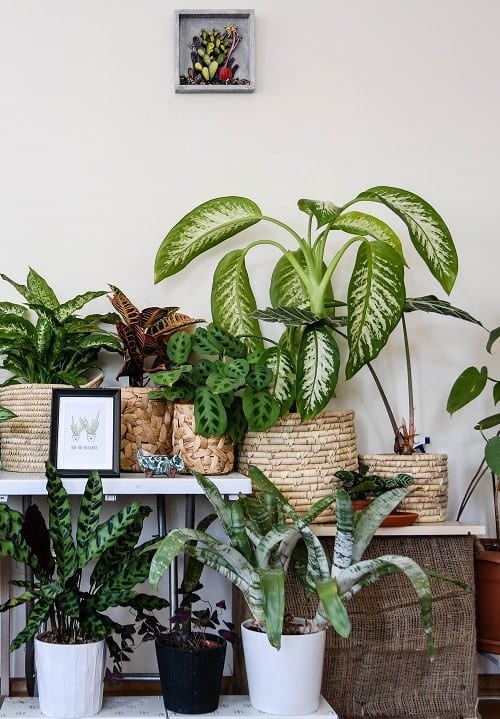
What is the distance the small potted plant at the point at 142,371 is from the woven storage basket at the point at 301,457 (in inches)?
10.7

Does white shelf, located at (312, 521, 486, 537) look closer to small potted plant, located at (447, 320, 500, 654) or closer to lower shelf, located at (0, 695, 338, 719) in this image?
small potted plant, located at (447, 320, 500, 654)

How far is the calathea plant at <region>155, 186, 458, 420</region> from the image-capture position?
2209mm

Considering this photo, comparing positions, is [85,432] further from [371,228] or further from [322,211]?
[371,228]

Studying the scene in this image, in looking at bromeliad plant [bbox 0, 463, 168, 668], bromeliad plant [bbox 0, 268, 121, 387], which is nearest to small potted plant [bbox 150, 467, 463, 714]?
bromeliad plant [bbox 0, 463, 168, 668]

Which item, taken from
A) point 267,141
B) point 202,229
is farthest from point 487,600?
point 267,141

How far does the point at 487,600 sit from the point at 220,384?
100 centimetres

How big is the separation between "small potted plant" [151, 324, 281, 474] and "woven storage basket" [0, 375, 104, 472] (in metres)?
0.27

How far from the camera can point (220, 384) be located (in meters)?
2.15

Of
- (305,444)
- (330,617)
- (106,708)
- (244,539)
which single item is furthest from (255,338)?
(106,708)

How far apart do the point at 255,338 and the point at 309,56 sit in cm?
97

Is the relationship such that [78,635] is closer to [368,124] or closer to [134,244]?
[134,244]

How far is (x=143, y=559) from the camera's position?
201 cm

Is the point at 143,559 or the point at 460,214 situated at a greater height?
the point at 460,214

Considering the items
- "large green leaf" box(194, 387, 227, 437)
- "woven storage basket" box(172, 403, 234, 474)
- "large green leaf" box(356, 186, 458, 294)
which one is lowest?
"woven storage basket" box(172, 403, 234, 474)
